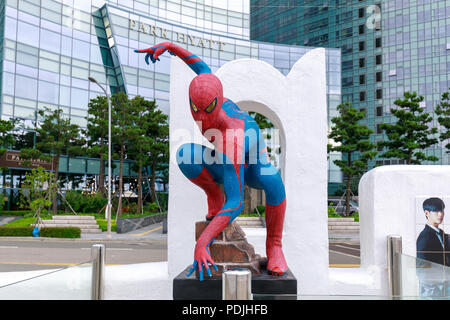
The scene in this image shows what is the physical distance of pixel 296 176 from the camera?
5.64 m

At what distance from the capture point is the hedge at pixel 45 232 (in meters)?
18.8

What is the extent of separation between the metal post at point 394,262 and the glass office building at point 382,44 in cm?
4249

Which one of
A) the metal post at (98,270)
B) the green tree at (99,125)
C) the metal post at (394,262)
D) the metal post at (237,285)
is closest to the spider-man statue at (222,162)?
the metal post at (237,285)

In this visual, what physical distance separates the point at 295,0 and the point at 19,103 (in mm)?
43955

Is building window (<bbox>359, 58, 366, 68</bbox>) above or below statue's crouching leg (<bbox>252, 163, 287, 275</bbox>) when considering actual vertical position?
above

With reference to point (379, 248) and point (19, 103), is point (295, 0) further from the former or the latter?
point (379, 248)

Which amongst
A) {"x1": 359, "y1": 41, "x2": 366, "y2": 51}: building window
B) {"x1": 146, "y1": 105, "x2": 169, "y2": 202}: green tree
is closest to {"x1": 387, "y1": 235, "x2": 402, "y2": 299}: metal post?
{"x1": 146, "y1": 105, "x2": 169, "y2": 202}: green tree

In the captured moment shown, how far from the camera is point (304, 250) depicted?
5594 mm

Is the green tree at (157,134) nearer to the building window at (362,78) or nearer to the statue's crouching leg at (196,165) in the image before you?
the statue's crouching leg at (196,165)

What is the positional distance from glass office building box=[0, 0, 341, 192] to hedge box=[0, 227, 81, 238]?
35.9 feet

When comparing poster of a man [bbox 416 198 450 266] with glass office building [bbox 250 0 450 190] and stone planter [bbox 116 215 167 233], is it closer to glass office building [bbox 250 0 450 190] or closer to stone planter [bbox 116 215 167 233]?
stone planter [bbox 116 215 167 233]

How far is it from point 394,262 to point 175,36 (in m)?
32.7

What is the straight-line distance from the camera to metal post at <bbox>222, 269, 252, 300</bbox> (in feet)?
8.02
